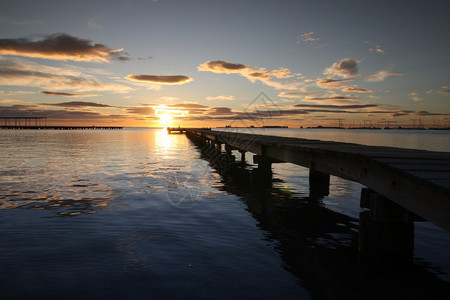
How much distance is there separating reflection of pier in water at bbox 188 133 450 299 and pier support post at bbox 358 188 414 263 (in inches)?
7.7

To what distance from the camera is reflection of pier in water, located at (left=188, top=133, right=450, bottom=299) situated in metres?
4.79

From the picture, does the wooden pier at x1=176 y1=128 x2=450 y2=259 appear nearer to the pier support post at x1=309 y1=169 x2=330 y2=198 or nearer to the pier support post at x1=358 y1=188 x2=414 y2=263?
the pier support post at x1=358 y1=188 x2=414 y2=263

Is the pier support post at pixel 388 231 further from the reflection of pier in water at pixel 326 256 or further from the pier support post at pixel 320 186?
the pier support post at pixel 320 186

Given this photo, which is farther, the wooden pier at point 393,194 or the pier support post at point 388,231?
the pier support post at point 388,231

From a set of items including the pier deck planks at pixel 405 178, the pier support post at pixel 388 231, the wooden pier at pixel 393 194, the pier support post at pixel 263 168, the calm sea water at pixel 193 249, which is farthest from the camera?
the pier support post at pixel 263 168

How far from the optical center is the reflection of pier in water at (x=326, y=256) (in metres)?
4.79

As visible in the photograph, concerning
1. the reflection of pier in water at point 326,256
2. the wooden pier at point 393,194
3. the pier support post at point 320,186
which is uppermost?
the wooden pier at point 393,194

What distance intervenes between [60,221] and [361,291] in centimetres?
686

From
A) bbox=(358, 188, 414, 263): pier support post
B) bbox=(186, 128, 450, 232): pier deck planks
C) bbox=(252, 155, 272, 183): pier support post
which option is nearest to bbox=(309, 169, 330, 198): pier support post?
bbox=(252, 155, 272, 183): pier support post

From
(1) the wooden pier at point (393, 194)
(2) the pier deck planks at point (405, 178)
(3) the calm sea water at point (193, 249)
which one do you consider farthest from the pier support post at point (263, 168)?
(2) the pier deck planks at point (405, 178)

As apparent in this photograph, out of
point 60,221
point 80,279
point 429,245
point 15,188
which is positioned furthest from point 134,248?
point 15,188

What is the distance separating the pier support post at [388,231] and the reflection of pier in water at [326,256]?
195 millimetres

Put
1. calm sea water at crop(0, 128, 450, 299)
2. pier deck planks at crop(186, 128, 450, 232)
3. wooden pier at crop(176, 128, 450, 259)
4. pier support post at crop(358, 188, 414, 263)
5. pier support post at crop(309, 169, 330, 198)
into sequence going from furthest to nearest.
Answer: pier support post at crop(309, 169, 330, 198)
pier support post at crop(358, 188, 414, 263)
calm sea water at crop(0, 128, 450, 299)
wooden pier at crop(176, 128, 450, 259)
pier deck planks at crop(186, 128, 450, 232)

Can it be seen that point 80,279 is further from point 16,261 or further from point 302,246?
point 302,246
